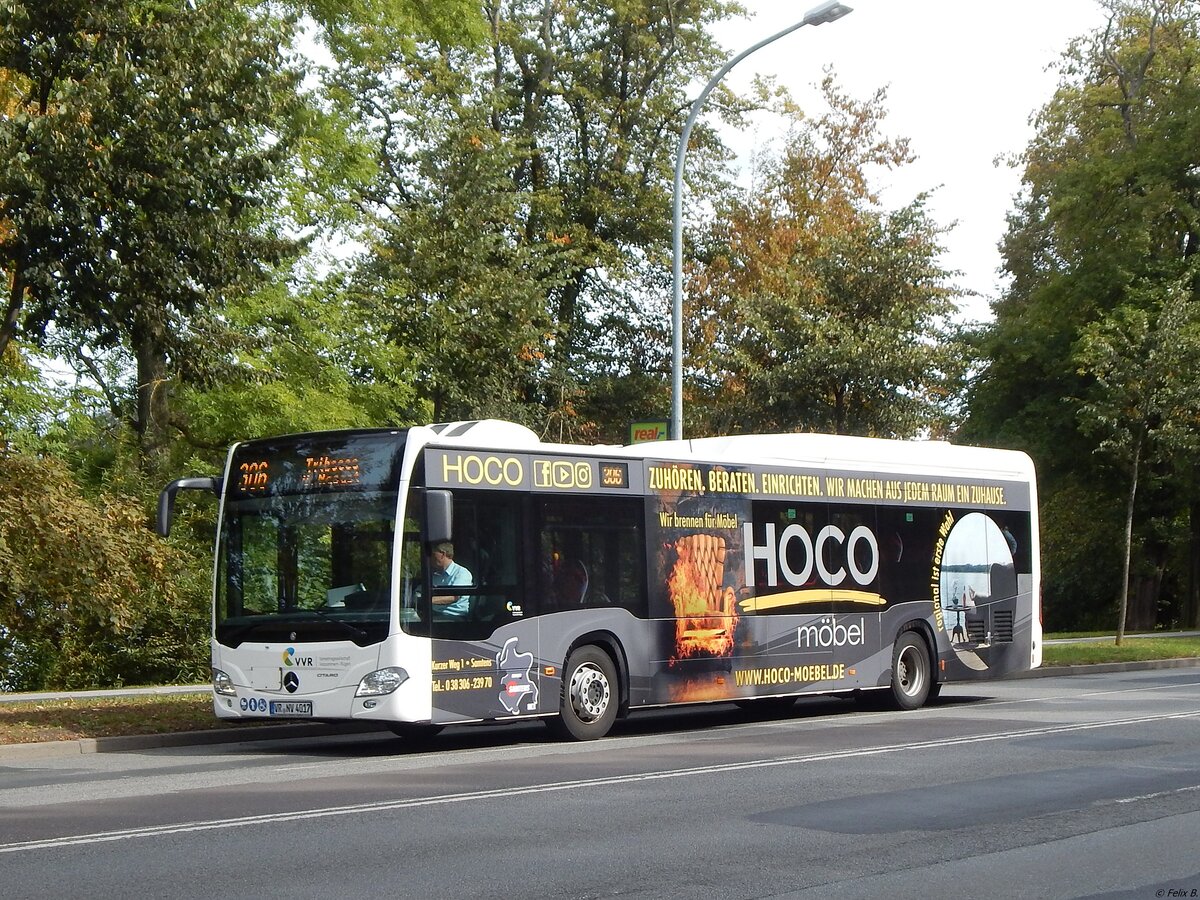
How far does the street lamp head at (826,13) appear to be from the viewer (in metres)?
19.8

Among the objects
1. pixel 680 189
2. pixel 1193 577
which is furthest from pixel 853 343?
pixel 1193 577

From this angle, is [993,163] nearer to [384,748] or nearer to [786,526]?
[786,526]

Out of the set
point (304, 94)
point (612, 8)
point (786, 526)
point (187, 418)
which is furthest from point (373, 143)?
point (786, 526)

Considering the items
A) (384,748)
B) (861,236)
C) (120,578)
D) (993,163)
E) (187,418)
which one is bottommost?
(384,748)

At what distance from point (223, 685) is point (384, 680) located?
1.84 meters

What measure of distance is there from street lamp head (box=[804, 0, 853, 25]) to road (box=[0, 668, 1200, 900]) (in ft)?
31.5

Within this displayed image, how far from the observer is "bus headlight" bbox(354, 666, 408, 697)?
13188 mm

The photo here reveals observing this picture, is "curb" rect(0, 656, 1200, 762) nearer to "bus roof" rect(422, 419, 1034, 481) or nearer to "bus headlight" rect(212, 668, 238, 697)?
"bus headlight" rect(212, 668, 238, 697)

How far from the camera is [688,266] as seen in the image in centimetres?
4109

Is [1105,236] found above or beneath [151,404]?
above

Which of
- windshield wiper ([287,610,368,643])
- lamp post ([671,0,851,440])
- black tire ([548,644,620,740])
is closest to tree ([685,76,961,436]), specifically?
lamp post ([671,0,851,440])

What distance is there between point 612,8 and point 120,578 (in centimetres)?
2485

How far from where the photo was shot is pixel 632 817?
9312mm

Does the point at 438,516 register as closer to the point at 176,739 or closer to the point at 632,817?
the point at 176,739
